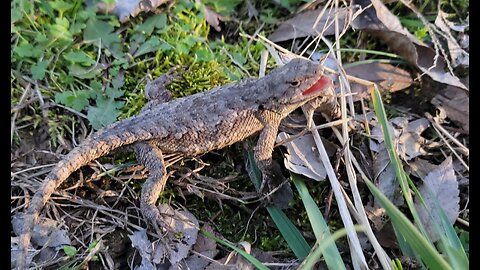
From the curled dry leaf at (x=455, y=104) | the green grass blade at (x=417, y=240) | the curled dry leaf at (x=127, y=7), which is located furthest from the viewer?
the curled dry leaf at (x=127, y=7)

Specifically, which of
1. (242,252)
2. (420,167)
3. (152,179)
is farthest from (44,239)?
(420,167)

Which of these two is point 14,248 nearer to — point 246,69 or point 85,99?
point 85,99

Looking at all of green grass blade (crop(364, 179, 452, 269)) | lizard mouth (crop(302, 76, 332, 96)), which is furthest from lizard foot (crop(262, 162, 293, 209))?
green grass blade (crop(364, 179, 452, 269))

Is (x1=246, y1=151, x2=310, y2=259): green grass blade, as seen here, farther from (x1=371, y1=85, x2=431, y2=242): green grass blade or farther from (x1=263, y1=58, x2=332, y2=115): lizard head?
(x1=371, y1=85, x2=431, y2=242): green grass blade

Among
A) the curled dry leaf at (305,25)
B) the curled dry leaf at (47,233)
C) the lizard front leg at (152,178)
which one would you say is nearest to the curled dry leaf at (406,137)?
the curled dry leaf at (305,25)

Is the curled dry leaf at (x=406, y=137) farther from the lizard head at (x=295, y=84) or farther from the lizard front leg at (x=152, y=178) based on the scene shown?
the lizard front leg at (x=152, y=178)

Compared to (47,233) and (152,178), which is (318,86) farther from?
(47,233)

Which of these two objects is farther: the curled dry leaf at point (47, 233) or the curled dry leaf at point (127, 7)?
the curled dry leaf at point (127, 7)
